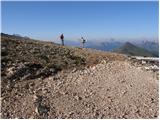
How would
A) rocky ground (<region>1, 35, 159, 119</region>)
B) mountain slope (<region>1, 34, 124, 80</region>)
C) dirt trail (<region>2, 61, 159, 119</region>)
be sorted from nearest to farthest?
dirt trail (<region>2, 61, 159, 119</region>)
rocky ground (<region>1, 35, 159, 119</region>)
mountain slope (<region>1, 34, 124, 80</region>)

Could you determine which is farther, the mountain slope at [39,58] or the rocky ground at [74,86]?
the mountain slope at [39,58]

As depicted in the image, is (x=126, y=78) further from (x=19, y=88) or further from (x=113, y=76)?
(x=19, y=88)

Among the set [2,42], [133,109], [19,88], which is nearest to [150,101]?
[133,109]

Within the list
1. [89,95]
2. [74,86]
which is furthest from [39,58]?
[89,95]

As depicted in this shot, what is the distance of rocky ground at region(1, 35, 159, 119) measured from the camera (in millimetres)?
21172

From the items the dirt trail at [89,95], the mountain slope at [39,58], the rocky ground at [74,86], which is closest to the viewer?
the dirt trail at [89,95]

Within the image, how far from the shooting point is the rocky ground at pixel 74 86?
69.5 ft

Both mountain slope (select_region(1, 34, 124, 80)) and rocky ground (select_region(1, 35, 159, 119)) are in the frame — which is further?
mountain slope (select_region(1, 34, 124, 80))

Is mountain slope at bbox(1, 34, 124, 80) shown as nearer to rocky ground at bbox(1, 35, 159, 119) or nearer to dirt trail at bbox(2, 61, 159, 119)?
rocky ground at bbox(1, 35, 159, 119)

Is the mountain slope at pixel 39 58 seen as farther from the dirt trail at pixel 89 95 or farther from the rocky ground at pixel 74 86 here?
the dirt trail at pixel 89 95

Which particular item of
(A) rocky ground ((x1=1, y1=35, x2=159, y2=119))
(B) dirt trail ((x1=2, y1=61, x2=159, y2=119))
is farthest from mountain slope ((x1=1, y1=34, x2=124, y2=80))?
(B) dirt trail ((x1=2, y1=61, x2=159, y2=119))

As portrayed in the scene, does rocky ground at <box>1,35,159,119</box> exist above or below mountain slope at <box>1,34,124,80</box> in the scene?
below

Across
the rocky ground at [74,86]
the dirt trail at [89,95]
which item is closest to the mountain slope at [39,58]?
the rocky ground at [74,86]

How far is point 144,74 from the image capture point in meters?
26.6
